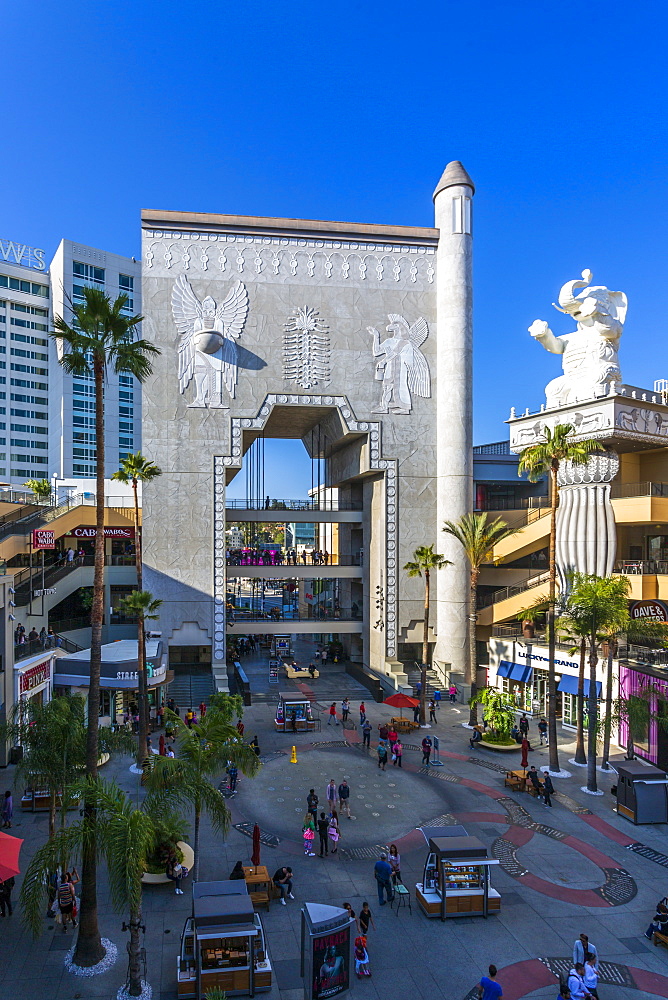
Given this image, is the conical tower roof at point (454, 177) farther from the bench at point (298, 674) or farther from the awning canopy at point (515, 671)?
the bench at point (298, 674)

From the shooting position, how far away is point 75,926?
1619 centimetres

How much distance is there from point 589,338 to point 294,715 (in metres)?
27.1

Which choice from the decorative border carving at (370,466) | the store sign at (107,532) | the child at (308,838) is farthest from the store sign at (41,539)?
the child at (308,838)

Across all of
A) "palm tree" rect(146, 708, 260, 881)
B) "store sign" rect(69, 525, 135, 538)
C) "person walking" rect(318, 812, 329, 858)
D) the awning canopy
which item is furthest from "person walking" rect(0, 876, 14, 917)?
"store sign" rect(69, 525, 135, 538)

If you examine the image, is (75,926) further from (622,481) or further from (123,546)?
(123,546)

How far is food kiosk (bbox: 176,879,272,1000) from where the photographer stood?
13.6m

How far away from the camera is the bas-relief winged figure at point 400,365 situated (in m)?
46.2

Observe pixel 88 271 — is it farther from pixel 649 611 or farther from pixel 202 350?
pixel 649 611

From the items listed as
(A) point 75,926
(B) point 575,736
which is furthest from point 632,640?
(A) point 75,926

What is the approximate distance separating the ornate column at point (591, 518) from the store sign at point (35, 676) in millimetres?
27484

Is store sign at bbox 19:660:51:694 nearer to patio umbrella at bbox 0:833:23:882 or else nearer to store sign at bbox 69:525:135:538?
patio umbrella at bbox 0:833:23:882

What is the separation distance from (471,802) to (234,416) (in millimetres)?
28438

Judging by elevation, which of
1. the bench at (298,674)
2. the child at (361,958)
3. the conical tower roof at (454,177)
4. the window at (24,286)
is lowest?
the bench at (298,674)

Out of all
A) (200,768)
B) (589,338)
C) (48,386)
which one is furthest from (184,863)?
(48,386)
